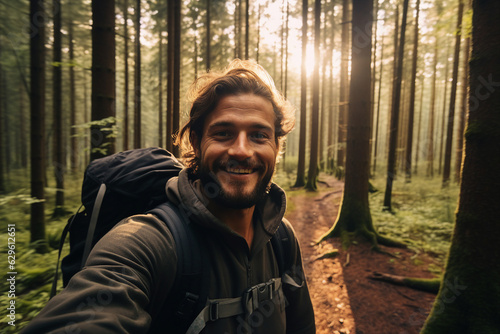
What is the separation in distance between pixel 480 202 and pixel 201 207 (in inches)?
112

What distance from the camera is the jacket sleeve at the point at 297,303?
1.95 m

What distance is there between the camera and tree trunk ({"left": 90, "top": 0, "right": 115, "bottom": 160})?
3.82m

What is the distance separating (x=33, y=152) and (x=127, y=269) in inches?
249

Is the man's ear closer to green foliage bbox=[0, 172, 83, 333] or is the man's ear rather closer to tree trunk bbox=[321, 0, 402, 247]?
green foliage bbox=[0, 172, 83, 333]

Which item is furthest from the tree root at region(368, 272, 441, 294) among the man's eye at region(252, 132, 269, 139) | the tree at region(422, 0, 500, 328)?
the man's eye at region(252, 132, 269, 139)

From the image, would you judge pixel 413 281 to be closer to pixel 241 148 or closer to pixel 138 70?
pixel 241 148

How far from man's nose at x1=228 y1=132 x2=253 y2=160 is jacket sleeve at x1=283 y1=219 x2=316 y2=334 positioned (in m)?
0.73

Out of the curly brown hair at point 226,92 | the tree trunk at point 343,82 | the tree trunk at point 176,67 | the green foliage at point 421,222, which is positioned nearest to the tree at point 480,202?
the curly brown hair at point 226,92

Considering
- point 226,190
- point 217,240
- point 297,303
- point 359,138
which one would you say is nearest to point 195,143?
point 226,190

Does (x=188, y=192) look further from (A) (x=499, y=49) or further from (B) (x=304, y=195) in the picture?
(B) (x=304, y=195)

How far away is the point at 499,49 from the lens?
93.2 inches

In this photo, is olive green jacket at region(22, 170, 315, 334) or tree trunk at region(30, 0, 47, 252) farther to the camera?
tree trunk at region(30, 0, 47, 252)

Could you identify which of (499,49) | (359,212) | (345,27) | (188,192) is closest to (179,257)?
(188,192)

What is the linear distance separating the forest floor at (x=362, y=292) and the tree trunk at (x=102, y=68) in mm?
4622
